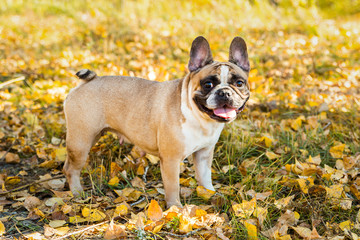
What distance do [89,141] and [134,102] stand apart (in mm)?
562

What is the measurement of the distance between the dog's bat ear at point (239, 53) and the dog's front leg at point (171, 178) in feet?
3.22

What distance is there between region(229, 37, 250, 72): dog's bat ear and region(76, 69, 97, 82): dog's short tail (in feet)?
4.37

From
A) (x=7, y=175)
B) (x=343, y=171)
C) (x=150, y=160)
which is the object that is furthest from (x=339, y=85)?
(x=7, y=175)

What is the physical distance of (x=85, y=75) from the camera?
3.46m

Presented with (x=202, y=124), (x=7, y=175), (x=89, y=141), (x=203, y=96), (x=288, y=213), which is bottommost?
(x=7, y=175)

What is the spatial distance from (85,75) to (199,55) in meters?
1.12

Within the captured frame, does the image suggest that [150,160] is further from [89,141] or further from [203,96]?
[203,96]

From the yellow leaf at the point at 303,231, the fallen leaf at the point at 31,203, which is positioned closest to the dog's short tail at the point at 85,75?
the fallen leaf at the point at 31,203

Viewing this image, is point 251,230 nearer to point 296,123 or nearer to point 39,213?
point 39,213

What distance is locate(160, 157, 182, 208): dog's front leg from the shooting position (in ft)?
10.1

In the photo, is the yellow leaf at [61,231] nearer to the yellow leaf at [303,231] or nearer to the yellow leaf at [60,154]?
the yellow leaf at [60,154]

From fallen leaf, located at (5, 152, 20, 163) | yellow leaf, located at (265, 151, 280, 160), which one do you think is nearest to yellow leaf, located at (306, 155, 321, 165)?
yellow leaf, located at (265, 151, 280, 160)

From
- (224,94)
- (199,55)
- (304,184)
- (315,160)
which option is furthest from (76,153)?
(315,160)

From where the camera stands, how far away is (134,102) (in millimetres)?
3350
